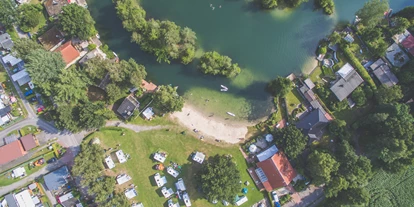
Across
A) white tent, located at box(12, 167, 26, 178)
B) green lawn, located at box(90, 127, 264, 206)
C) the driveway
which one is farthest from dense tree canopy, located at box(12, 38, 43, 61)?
white tent, located at box(12, 167, 26, 178)

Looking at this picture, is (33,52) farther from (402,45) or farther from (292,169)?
(402,45)

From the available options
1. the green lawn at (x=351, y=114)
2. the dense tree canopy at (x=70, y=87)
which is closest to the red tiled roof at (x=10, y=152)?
the dense tree canopy at (x=70, y=87)

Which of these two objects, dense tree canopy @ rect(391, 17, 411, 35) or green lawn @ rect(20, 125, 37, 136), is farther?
dense tree canopy @ rect(391, 17, 411, 35)

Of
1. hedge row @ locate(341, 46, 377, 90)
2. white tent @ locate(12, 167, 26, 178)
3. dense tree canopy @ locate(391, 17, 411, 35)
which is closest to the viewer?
white tent @ locate(12, 167, 26, 178)

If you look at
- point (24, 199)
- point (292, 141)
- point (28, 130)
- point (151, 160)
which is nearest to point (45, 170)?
point (24, 199)

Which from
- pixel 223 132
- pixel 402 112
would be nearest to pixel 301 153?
pixel 223 132

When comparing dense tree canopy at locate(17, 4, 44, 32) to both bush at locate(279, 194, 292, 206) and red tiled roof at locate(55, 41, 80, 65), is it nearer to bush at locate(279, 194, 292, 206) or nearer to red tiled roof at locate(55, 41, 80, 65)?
red tiled roof at locate(55, 41, 80, 65)
